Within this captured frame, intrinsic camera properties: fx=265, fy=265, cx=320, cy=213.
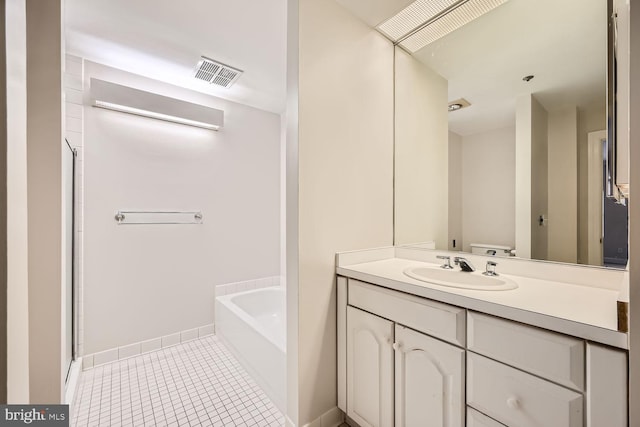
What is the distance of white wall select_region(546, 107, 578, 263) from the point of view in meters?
1.17

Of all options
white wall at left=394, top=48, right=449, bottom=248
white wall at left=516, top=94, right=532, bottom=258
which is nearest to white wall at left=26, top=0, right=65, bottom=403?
white wall at left=394, top=48, right=449, bottom=248

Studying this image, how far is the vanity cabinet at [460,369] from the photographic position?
0.72m

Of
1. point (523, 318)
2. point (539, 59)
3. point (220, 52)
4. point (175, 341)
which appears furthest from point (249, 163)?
point (523, 318)

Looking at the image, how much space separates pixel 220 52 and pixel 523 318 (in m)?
2.38

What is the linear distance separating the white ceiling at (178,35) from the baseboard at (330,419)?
7.69 ft

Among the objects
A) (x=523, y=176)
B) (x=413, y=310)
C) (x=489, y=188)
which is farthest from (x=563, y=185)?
(x=413, y=310)

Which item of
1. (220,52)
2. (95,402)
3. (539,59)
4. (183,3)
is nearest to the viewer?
(539,59)

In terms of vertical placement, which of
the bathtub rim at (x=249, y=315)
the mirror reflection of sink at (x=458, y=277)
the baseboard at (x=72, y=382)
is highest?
the mirror reflection of sink at (x=458, y=277)

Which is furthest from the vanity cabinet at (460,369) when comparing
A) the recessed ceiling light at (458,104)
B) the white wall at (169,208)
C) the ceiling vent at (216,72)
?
the ceiling vent at (216,72)

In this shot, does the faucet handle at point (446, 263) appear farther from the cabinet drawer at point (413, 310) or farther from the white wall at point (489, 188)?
the cabinet drawer at point (413, 310)

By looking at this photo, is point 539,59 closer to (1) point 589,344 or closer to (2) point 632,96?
(2) point 632,96

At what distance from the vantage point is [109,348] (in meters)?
2.14

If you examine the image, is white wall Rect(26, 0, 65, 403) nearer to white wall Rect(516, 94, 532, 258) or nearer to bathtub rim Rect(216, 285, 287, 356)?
bathtub rim Rect(216, 285, 287, 356)

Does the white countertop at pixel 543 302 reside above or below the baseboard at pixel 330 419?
above
